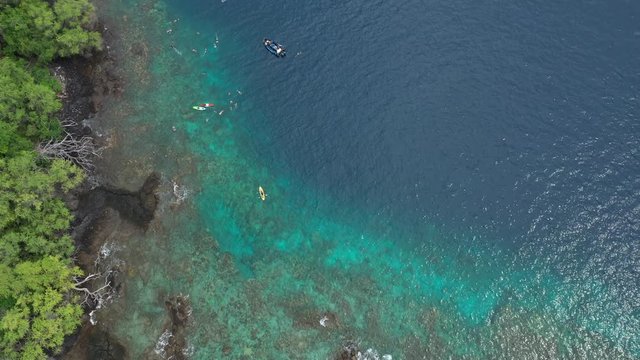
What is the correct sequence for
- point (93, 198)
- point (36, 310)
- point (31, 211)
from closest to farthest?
1. point (36, 310)
2. point (31, 211)
3. point (93, 198)

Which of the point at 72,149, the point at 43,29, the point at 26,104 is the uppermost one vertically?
the point at 43,29

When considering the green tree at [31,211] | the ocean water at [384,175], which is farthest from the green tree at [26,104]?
the ocean water at [384,175]

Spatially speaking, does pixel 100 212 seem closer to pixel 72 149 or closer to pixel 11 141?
pixel 72 149

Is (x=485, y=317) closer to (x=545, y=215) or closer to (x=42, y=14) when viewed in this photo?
(x=545, y=215)

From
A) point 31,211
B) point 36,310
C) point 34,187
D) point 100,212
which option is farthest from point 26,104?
point 36,310

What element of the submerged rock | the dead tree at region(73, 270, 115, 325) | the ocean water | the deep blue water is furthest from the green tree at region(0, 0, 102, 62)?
the submerged rock

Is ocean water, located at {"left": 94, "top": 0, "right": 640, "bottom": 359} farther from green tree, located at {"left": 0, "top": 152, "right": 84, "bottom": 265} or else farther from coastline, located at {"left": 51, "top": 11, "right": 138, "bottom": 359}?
green tree, located at {"left": 0, "top": 152, "right": 84, "bottom": 265}

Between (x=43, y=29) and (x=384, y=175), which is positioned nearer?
(x=43, y=29)

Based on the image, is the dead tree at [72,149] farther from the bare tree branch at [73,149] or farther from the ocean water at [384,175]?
the ocean water at [384,175]

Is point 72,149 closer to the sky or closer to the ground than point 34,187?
closer to the ground
